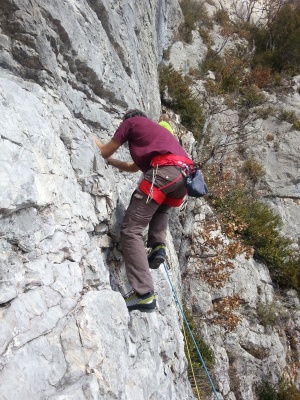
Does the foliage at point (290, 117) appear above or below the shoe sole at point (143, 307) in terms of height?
above

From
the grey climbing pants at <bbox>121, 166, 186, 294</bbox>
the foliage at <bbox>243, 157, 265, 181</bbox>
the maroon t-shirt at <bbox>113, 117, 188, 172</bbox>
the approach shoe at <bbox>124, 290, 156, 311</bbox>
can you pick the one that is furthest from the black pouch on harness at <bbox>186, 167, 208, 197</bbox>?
the foliage at <bbox>243, 157, 265, 181</bbox>

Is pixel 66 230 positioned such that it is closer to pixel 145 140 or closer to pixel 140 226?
pixel 140 226

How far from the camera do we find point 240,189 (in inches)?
444

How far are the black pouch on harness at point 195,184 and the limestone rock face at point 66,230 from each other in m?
0.87

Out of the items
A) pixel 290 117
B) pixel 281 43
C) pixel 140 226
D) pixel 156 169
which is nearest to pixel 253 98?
pixel 290 117

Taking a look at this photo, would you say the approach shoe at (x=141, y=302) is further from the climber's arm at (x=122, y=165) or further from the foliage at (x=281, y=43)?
the foliage at (x=281, y=43)

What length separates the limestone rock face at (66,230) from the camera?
A: 2.32m

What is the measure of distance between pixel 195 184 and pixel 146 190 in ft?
1.87

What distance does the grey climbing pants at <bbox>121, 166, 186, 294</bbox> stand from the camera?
3.52 m

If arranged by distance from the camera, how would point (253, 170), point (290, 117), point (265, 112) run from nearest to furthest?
point (253, 170) → point (290, 117) → point (265, 112)

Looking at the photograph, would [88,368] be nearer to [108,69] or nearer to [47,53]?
[47,53]

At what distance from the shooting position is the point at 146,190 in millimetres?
3697

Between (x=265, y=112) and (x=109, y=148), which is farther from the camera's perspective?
(x=265, y=112)

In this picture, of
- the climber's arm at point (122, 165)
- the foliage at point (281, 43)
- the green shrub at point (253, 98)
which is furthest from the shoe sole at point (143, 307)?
the foliage at point (281, 43)
